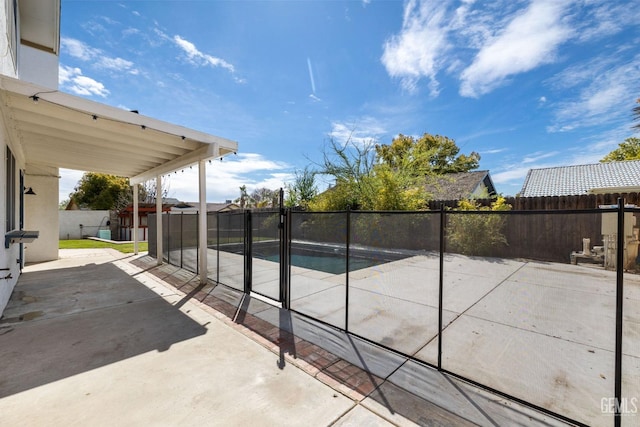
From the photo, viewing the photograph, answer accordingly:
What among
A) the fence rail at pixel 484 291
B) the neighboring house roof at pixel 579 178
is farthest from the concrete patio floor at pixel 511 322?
the neighboring house roof at pixel 579 178

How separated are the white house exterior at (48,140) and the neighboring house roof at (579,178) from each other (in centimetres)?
1519

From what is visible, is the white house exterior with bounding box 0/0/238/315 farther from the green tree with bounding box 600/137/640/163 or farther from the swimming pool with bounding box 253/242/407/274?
the green tree with bounding box 600/137/640/163

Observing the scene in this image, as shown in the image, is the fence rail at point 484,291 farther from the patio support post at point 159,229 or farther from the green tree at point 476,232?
the patio support post at point 159,229

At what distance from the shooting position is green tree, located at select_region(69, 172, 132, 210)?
28.3 metres

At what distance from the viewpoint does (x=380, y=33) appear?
830 centimetres

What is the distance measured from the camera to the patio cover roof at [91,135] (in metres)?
4.04

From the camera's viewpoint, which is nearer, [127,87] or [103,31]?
[103,31]

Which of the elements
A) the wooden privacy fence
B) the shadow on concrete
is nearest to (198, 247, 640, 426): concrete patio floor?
the shadow on concrete

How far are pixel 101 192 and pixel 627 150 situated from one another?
159ft

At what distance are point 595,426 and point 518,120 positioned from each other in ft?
68.4

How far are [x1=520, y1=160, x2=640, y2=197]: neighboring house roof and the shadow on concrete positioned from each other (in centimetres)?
1531

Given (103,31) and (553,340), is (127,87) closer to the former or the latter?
(103,31)

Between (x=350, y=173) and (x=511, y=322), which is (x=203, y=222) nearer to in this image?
(x=511, y=322)

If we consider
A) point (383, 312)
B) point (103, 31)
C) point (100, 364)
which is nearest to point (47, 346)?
point (100, 364)
